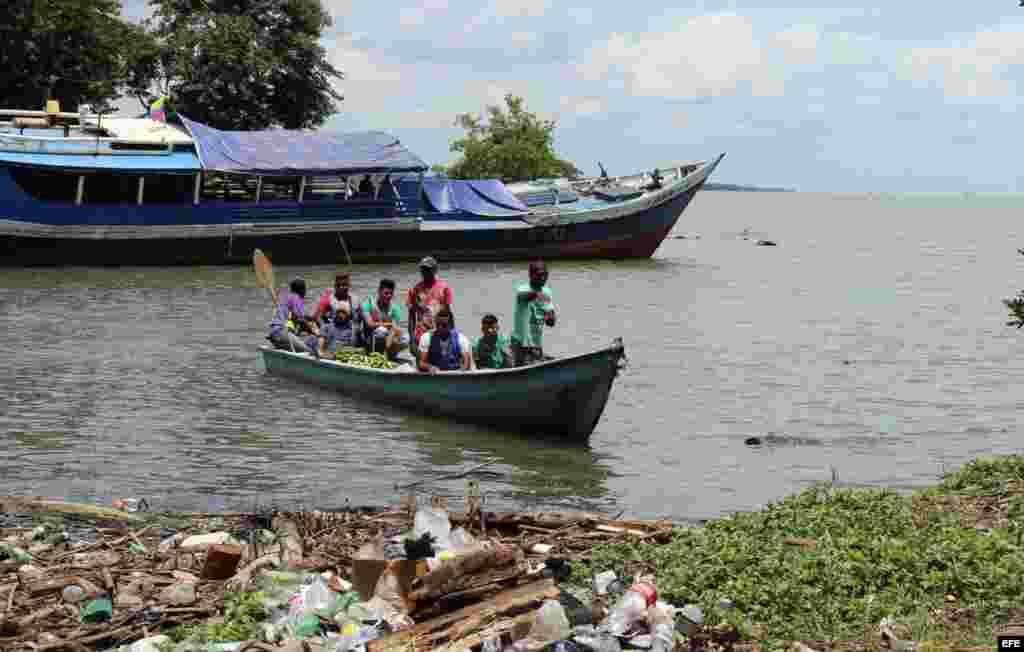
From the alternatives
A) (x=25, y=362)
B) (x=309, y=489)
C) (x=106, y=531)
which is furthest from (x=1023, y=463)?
(x=25, y=362)

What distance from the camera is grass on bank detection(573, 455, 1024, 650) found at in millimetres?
6645

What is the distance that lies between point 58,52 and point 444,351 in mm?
33228

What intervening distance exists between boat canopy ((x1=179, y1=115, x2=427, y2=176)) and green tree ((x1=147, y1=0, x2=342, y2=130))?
14.6 meters

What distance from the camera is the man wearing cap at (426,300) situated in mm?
14711

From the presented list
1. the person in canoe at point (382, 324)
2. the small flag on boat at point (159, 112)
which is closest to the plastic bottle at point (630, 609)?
the person in canoe at point (382, 324)

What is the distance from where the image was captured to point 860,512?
8625 mm

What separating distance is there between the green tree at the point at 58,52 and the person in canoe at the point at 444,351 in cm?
3191

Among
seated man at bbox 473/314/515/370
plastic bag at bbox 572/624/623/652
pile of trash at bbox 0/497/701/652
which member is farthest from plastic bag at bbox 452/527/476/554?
seated man at bbox 473/314/515/370

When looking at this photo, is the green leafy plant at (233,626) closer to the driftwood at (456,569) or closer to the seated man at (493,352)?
the driftwood at (456,569)

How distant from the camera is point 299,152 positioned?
114 ft

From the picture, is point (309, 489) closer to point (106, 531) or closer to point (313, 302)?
point (106, 531)

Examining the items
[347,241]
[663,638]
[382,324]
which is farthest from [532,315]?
[347,241]

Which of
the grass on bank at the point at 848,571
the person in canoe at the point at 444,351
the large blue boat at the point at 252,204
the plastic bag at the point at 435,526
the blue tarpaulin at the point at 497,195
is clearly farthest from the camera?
the blue tarpaulin at the point at 497,195

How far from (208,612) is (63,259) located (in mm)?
27582
